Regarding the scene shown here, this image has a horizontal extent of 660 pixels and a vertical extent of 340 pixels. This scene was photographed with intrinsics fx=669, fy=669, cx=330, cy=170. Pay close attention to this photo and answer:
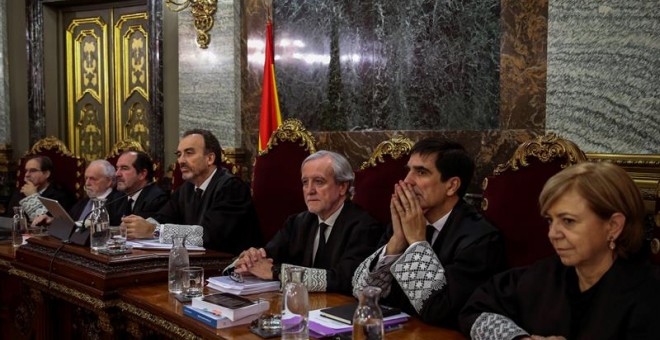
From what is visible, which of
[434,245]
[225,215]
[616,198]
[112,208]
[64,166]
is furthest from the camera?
[64,166]

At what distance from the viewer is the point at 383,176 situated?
3135 mm

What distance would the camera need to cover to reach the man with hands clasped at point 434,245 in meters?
2.16

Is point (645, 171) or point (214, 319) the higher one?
point (645, 171)

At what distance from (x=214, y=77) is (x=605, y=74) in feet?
9.84

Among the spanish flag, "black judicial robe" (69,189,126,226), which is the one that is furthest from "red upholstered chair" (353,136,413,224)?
"black judicial robe" (69,189,126,226)

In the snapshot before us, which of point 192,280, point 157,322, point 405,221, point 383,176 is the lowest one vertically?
point 157,322

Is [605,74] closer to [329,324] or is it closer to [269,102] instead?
[329,324]

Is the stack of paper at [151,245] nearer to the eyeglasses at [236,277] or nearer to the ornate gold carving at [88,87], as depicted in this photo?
the eyeglasses at [236,277]

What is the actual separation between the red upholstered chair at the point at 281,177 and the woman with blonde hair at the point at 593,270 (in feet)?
6.47

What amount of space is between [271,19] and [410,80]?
4.32 feet

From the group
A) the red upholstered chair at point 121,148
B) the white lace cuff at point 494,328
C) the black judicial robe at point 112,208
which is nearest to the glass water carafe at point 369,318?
the white lace cuff at point 494,328

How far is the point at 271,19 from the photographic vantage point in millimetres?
4672

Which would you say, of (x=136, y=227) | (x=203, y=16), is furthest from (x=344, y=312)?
(x=203, y=16)

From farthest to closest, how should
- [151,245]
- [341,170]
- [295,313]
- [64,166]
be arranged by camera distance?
1. [64,166]
2. [151,245]
3. [341,170]
4. [295,313]
